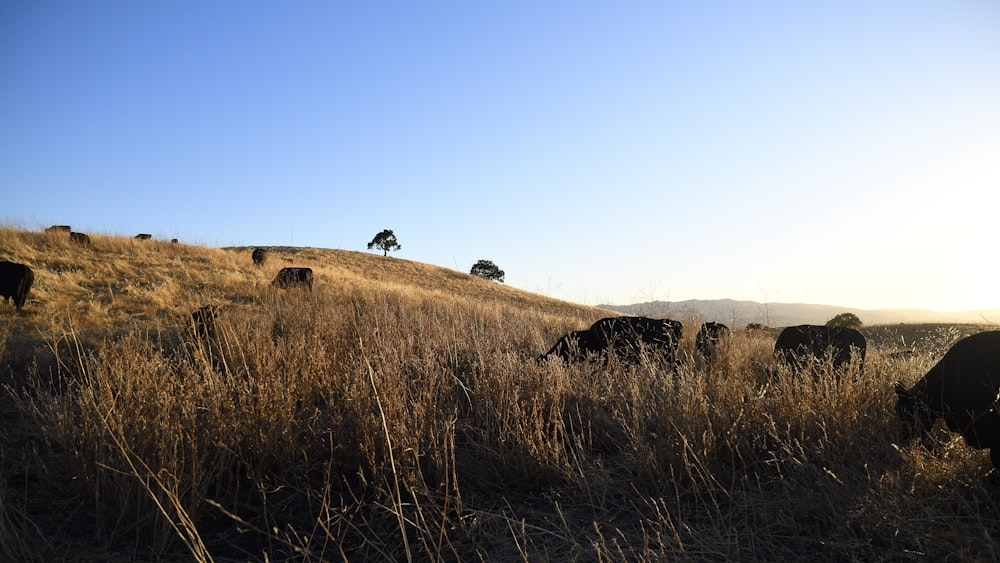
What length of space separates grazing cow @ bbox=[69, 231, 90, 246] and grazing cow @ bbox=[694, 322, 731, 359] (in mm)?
18608

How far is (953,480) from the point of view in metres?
2.40

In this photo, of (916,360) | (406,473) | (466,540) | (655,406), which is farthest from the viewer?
(916,360)

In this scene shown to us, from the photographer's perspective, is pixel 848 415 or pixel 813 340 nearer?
pixel 848 415

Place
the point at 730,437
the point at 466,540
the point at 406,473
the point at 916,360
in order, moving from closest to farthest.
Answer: the point at 466,540 → the point at 406,473 → the point at 730,437 → the point at 916,360

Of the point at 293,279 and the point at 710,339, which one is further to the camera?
the point at 293,279

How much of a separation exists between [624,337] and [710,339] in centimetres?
131

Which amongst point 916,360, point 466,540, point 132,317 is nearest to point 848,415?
point 466,540

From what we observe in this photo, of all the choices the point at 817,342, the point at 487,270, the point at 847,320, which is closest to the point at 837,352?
the point at 817,342

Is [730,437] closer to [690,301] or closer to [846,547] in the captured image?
[846,547]

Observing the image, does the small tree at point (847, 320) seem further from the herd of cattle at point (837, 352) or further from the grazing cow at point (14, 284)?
the grazing cow at point (14, 284)

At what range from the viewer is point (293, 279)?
545 inches

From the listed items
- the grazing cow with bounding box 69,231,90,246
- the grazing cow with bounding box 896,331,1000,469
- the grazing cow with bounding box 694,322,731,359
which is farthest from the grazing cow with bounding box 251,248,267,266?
the grazing cow with bounding box 896,331,1000,469

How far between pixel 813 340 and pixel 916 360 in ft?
3.04

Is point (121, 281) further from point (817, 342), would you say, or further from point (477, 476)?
point (817, 342)
